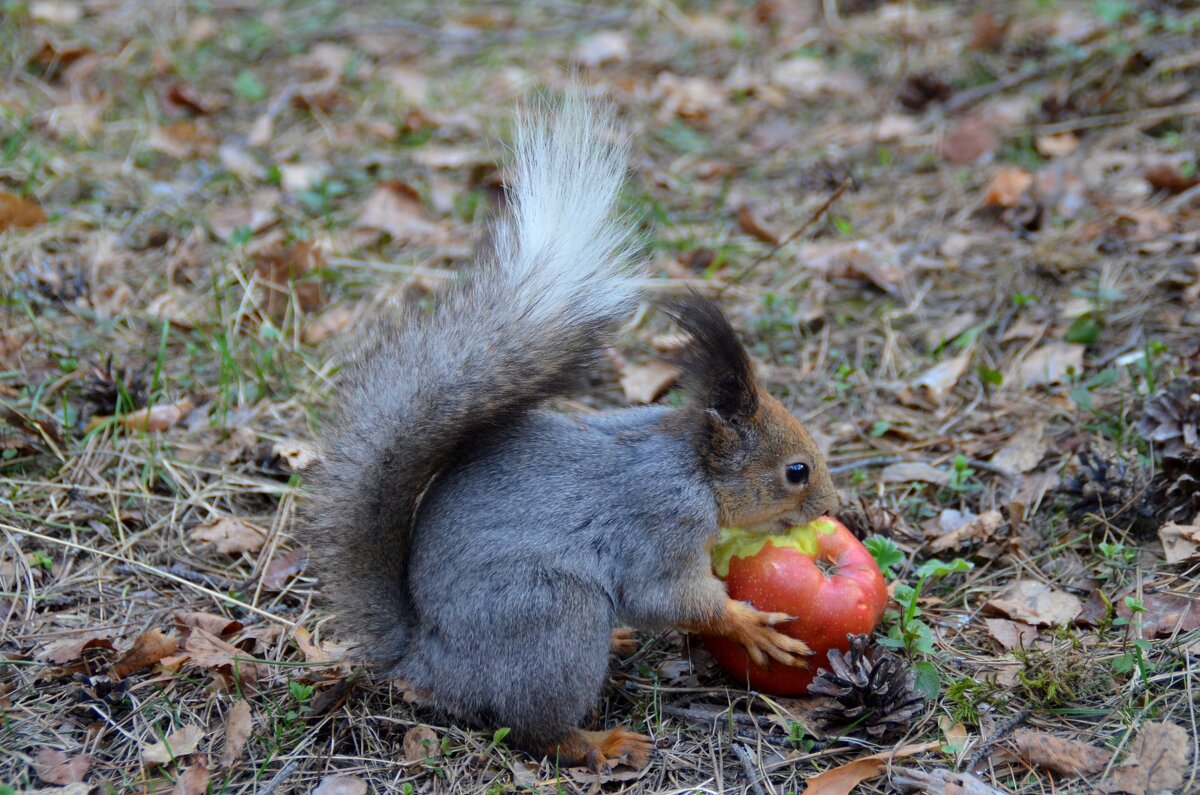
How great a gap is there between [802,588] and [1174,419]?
100cm

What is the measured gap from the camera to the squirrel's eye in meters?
2.18

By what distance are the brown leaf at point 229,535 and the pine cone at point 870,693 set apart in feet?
4.49

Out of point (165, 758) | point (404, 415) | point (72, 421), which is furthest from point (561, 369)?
point (72, 421)

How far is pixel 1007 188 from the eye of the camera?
3664 mm

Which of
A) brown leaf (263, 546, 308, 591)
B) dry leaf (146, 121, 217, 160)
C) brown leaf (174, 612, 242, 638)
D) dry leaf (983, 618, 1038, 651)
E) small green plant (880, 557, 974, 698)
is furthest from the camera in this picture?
dry leaf (146, 121, 217, 160)

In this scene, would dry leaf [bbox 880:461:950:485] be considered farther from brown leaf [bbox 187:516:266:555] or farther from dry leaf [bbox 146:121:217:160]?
dry leaf [bbox 146:121:217:160]

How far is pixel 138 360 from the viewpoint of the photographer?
3090 millimetres

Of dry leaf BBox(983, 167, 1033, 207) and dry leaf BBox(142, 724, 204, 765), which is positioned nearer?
dry leaf BBox(142, 724, 204, 765)

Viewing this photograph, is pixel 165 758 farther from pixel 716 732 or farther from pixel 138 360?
pixel 138 360

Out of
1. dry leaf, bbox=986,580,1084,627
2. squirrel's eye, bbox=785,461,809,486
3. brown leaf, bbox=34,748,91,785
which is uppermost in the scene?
squirrel's eye, bbox=785,461,809,486

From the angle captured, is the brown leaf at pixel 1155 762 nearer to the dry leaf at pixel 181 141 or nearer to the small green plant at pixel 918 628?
the small green plant at pixel 918 628

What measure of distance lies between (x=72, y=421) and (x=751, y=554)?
5.87ft

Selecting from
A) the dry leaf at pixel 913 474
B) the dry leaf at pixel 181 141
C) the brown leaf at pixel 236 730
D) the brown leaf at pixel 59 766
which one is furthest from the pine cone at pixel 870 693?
the dry leaf at pixel 181 141

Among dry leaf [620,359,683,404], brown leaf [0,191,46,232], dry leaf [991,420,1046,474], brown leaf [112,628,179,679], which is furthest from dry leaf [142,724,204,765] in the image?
brown leaf [0,191,46,232]
